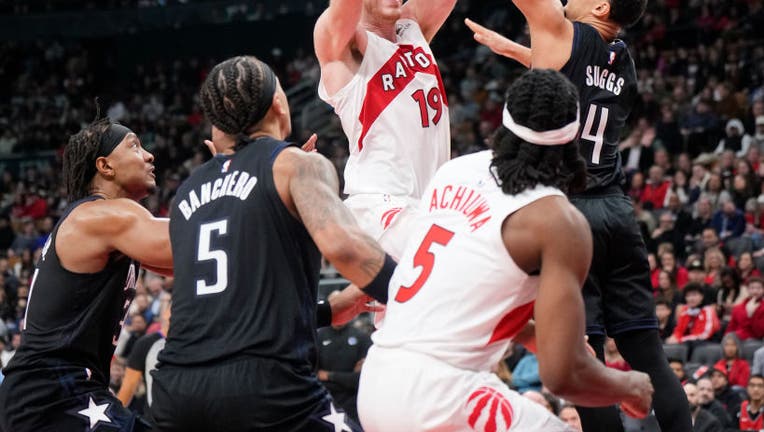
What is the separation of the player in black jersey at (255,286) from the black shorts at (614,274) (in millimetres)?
1642

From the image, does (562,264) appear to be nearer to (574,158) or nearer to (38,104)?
(574,158)

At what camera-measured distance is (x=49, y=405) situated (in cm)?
513

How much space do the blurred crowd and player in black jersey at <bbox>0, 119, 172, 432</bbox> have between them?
6152mm

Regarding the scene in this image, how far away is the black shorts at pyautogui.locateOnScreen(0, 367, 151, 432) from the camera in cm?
511

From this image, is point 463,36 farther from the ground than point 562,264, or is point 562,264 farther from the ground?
point 562,264

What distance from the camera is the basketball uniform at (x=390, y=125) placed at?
5754mm

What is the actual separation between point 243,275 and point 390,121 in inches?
74.8

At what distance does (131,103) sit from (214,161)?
2663 cm

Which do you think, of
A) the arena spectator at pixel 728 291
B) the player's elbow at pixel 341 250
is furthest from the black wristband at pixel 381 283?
the arena spectator at pixel 728 291

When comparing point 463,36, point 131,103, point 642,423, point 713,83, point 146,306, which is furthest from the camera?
point 131,103

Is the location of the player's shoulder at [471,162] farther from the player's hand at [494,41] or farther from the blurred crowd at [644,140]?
the blurred crowd at [644,140]

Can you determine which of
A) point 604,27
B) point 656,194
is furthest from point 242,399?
point 656,194

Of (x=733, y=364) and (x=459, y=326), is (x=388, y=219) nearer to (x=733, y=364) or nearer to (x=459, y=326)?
(x=459, y=326)

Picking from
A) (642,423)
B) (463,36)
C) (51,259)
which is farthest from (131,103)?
(51,259)
